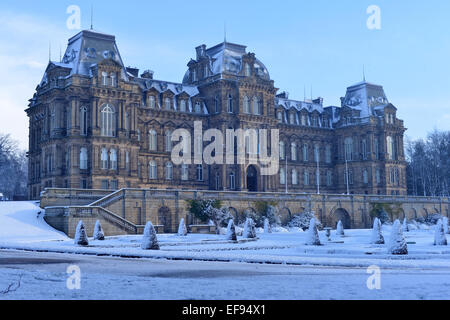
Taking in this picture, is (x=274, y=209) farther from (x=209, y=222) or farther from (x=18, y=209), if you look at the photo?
(x=18, y=209)

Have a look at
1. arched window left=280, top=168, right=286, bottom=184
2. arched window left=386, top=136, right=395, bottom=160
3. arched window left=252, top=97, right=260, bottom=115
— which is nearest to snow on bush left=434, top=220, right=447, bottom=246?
arched window left=252, top=97, right=260, bottom=115

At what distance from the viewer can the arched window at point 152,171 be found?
69.6 meters

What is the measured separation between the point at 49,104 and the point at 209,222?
22.9 metres

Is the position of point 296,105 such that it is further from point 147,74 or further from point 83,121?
point 83,121

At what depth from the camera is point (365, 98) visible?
8788 cm

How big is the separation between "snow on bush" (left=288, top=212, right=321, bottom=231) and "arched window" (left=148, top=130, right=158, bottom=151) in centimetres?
1875

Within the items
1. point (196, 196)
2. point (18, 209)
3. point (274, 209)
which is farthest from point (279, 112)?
point (18, 209)

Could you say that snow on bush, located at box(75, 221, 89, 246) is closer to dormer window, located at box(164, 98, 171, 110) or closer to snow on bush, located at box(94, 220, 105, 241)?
snow on bush, located at box(94, 220, 105, 241)

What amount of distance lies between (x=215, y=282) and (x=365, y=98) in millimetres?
75768

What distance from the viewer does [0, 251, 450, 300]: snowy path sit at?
13.8m

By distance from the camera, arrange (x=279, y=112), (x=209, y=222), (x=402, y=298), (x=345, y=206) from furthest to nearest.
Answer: (x=279, y=112) → (x=345, y=206) → (x=209, y=222) → (x=402, y=298)

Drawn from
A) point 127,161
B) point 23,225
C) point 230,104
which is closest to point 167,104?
point 230,104

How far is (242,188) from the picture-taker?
69875 millimetres
